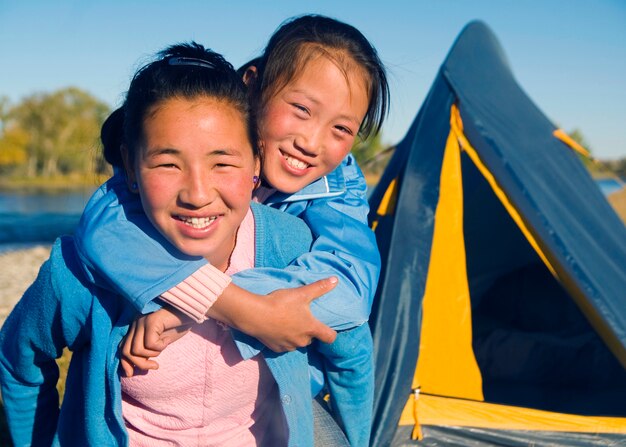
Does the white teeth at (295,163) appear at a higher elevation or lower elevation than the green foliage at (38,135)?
lower

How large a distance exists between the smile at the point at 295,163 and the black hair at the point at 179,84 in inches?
10.4

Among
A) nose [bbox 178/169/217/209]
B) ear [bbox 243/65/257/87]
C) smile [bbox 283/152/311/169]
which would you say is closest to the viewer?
nose [bbox 178/169/217/209]

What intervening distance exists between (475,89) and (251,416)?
2.35 meters

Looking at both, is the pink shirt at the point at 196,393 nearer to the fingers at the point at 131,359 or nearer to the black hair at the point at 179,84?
the fingers at the point at 131,359

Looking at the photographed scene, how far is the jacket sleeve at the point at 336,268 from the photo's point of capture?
4.28 feet

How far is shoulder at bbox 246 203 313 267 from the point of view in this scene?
4.47ft

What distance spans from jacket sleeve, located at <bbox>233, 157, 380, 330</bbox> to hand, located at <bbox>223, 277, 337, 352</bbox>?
2 cm

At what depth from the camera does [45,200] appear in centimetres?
2358

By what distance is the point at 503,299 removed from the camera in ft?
14.1

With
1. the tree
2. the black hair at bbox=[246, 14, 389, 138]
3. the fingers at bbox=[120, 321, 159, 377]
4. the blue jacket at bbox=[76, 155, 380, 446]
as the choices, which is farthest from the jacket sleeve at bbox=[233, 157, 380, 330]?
the tree

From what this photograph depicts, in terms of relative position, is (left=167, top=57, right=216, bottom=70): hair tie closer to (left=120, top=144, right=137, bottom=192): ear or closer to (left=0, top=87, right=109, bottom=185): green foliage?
(left=120, top=144, right=137, bottom=192): ear

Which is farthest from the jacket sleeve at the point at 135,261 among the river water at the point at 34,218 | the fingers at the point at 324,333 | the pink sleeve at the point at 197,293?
the river water at the point at 34,218

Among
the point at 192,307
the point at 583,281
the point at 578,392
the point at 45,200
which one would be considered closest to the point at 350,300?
the point at 192,307

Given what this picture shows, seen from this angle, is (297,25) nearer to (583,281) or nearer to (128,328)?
(128,328)
